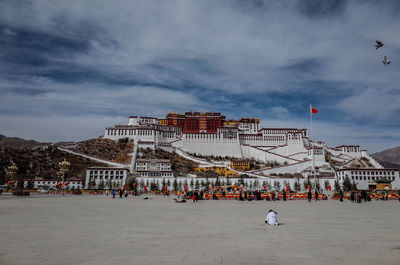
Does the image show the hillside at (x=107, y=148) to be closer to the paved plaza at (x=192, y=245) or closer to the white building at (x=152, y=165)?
the white building at (x=152, y=165)

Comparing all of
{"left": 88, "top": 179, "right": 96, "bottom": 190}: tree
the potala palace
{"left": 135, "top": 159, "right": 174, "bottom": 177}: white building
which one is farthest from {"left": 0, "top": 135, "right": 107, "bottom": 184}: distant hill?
the potala palace

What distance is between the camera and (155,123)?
117688mm

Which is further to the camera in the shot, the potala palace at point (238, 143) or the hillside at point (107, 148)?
the potala palace at point (238, 143)

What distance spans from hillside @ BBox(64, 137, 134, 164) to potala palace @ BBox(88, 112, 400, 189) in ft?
9.95

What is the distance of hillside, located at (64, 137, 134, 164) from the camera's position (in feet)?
278

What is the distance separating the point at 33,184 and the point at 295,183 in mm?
64735

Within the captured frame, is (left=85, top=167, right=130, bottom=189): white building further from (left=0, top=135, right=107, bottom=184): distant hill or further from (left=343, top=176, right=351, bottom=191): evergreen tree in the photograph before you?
(left=343, top=176, right=351, bottom=191): evergreen tree

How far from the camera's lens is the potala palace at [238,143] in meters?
89.9

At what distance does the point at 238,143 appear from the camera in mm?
105562

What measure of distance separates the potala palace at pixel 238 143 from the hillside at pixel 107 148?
9.95 ft

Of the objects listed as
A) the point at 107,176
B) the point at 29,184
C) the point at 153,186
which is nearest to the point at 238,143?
the point at 153,186

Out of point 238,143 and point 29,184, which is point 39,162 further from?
point 238,143

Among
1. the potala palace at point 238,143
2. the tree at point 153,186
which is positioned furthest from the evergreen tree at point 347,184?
the tree at point 153,186

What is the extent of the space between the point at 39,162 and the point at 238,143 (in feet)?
231
